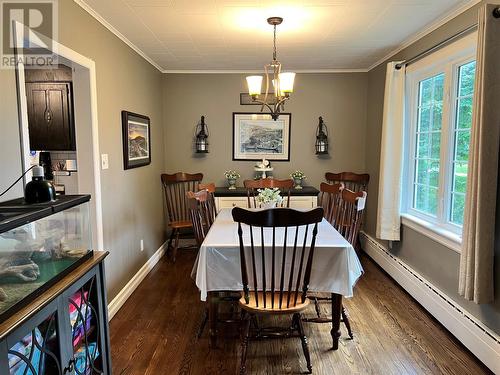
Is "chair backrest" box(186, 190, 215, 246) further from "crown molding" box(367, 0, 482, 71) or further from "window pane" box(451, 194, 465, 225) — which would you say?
"crown molding" box(367, 0, 482, 71)

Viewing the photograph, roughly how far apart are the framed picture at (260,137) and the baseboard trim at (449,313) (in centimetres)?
185

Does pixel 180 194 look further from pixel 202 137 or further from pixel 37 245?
pixel 37 245

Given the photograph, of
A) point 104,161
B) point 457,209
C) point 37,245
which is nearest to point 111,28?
point 104,161

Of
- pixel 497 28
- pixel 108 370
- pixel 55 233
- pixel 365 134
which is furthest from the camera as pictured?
pixel 365 134

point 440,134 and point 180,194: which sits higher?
point 440,134

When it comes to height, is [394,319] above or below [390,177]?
below

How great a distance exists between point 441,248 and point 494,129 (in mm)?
1127

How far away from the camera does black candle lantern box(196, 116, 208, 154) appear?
4562 millimetres

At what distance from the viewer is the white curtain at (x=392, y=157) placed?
136 inches

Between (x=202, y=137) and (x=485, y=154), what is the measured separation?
3.27m

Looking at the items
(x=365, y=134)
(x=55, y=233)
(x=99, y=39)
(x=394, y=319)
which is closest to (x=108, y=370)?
(x=55, y=233)

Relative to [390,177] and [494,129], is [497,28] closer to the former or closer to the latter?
[494,129]

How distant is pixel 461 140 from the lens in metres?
2.68

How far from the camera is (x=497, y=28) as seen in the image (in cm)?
200
